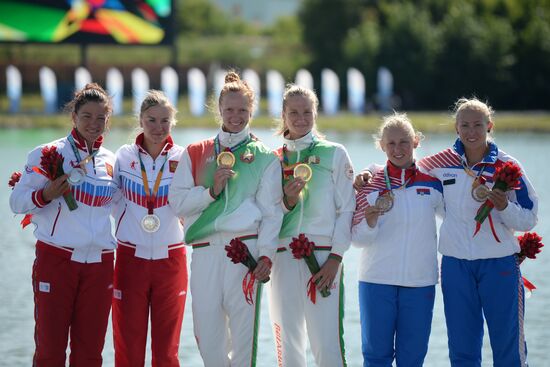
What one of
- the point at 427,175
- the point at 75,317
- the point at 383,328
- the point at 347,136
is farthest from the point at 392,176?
the point at 347,136

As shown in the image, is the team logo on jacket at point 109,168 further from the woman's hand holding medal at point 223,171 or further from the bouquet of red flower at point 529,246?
the bouquet of red flower at point 529,246

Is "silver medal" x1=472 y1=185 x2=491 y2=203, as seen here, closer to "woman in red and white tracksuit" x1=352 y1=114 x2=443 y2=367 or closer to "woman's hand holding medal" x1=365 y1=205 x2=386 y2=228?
"woman in red and white tracksuit" x1=352 y1=114 x2=443 y2=367

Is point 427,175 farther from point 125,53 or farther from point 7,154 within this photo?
point 125,53

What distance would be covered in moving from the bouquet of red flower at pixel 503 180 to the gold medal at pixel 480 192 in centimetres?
3

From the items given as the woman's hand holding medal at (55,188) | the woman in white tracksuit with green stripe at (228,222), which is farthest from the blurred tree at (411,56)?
the woman's hand holding medal at (55,188)

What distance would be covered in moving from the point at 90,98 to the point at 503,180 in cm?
238

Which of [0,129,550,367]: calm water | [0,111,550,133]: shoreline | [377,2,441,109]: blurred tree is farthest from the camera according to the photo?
[377,2,441,109]: blurred tree

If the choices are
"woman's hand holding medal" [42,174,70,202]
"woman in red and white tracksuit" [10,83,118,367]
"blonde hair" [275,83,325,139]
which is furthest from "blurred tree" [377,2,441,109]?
"woman's hand holding medal" [42,174,70,202]

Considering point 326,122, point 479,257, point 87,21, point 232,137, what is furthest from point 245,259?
point 87,21

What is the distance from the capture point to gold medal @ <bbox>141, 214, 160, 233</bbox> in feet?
18.4

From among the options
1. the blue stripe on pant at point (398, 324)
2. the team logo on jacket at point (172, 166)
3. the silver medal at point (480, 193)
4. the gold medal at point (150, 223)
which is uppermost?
the team logo on jacket at point (172, 166)

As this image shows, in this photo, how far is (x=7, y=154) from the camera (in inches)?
960

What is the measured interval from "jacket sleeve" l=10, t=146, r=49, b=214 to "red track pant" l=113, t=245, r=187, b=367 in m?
0.59

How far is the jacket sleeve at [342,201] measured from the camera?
5.50 meters
